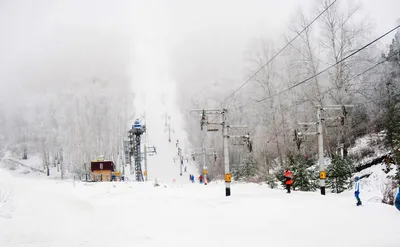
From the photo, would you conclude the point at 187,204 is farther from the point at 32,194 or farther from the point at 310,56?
the point at 310,56

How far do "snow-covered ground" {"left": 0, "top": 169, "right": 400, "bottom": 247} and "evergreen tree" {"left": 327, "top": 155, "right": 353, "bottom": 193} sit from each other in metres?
7.28

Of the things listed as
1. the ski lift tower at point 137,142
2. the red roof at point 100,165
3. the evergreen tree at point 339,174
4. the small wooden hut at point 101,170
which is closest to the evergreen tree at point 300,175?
the evergreen tree at point 339,174

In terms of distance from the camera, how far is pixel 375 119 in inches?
1555

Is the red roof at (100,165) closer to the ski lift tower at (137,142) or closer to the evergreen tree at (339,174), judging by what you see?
the ski lift tower at (137,142)

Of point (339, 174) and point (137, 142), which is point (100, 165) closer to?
point (137, 142)

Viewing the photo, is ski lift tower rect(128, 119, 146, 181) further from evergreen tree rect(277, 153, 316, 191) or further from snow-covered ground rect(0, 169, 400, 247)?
snow-covered ground rect(0, 169, 400, 247)

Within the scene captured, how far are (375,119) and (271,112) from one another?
11.2 meters

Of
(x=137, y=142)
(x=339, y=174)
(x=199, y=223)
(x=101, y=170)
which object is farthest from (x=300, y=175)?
(x=137, y=142)

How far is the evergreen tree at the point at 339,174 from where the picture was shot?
84.7 feet

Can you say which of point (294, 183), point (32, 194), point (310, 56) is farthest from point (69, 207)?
point (310, 56)

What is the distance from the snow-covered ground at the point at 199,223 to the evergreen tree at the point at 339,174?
7283mm

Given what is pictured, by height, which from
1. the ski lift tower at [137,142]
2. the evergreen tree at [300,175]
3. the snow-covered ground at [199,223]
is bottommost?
the snow-covered ground at [199,223]

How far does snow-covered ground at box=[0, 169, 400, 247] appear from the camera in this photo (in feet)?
35.6

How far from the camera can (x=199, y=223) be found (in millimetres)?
14305
